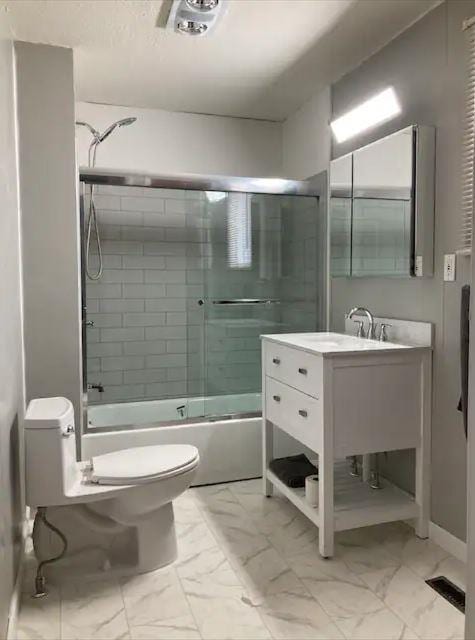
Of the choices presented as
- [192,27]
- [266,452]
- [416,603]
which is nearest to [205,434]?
[266,452]

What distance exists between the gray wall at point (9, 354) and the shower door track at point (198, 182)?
0.55 m

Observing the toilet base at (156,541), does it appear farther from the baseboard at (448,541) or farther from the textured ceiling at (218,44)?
the textured ceiling at (218,44)

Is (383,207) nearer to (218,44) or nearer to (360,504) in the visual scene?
(218,44)

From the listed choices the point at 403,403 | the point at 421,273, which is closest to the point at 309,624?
the point at 403,403

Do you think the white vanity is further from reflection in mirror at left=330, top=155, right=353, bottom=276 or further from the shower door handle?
the shower door handle

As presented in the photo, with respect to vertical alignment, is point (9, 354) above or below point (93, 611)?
above

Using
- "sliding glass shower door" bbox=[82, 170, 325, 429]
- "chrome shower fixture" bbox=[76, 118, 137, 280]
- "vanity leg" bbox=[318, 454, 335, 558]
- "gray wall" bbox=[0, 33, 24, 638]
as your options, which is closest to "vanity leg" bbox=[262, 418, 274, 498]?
"sliding glass shower door" bbox=[82, 170, 325, 429]

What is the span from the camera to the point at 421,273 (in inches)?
87.7

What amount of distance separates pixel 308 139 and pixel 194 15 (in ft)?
4.38

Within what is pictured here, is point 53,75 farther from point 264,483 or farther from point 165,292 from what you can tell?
point 264,483

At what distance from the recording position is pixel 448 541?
2.15m

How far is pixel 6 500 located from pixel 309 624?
1.07 m

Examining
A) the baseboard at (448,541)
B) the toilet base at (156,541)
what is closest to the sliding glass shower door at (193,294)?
the toilet base at (156,541)

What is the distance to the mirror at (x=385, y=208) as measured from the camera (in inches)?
87.0
